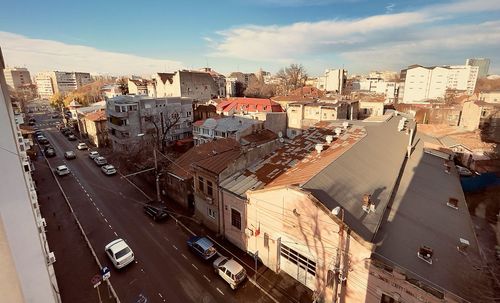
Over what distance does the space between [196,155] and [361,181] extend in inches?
742

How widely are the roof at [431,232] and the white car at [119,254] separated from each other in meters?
17.2

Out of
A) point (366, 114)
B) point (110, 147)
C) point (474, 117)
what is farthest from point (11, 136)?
point (474, 117)

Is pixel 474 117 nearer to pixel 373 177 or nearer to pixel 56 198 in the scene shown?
pixel 373 177

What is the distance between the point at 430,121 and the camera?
195ft

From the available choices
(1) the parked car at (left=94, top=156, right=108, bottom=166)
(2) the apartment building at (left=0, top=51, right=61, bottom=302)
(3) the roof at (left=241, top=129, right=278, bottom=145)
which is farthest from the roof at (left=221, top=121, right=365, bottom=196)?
(1) the parked car at (left=94, top=156, right=108, bottom=166)

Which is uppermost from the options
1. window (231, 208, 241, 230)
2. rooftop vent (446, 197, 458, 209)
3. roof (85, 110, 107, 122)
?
roof (85, 110, 107, 122)

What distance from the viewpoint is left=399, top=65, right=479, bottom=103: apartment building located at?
99.4 metres

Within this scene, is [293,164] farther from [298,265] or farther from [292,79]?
[292,79]

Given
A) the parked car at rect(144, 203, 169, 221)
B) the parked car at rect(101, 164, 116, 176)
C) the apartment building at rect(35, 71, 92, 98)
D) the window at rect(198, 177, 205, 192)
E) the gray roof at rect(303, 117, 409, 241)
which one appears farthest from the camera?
the apartment building at rect(35, 71, 92, 98)

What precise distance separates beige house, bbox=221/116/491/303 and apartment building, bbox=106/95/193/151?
1068 inches

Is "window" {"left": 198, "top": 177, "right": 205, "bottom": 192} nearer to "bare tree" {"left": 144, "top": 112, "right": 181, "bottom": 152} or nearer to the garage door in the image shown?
the garage door

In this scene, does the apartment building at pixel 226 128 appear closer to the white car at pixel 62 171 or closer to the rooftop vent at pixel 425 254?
the white car at pixel 62 171

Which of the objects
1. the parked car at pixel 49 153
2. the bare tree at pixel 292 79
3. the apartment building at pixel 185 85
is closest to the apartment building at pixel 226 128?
the parked car at pixel 49 153

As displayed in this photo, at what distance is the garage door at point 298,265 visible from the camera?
55.1ft
